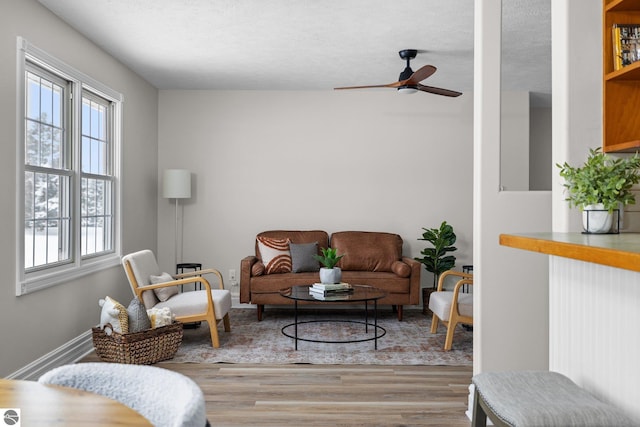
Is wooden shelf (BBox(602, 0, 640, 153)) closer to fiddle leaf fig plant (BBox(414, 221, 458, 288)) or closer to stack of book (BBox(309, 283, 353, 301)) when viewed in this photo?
stack of book (BBox(309, 283, 353, 301))

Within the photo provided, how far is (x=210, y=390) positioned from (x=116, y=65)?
3.36 m

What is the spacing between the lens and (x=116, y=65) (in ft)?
16.8

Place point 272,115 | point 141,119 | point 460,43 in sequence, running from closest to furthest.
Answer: point 460,43
point 141,119
point 272,115

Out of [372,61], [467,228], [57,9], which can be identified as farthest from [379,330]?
[57,9]

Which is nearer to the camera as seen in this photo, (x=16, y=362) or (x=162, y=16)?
(x=16, y=362)

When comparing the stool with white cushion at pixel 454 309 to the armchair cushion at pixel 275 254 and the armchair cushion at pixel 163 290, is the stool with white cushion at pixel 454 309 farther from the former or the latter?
the armchair cushion at pixel 163 290

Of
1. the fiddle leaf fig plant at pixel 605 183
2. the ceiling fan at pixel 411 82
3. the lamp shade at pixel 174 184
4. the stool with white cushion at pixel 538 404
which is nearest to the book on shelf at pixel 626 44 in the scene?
the fiddle leaf fig plant at pixel 605 183

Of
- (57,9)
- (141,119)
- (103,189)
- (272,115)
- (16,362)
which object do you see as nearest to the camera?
(16,362)

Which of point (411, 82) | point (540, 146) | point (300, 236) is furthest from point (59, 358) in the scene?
point (540, 146)

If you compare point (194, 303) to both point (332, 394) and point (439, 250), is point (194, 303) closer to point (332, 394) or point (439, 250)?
point (332, 394)

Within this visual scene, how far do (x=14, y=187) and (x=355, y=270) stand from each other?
370 centimetres

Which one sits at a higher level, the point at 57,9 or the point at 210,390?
the point at 57,9

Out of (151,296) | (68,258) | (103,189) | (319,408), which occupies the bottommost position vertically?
(319,408)

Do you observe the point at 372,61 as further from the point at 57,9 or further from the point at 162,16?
the point at 57,9
